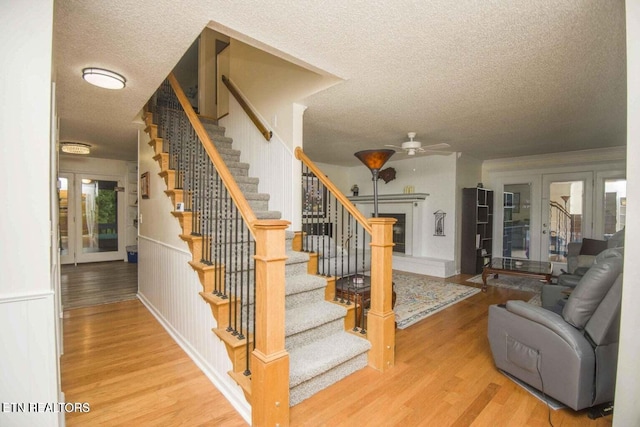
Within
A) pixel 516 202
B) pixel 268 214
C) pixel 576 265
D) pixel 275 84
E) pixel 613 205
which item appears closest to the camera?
pixel 268 214

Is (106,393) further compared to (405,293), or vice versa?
(405,293)

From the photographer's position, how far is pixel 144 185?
13.4 ft

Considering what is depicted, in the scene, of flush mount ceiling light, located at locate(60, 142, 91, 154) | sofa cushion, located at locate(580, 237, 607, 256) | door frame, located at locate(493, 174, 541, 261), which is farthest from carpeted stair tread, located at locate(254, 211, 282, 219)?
door frame, located at locate(493, 174, 541, 261)

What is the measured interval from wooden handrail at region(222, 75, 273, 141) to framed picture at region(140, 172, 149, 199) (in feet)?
5.00

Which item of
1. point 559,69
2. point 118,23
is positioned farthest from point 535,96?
point 118,23

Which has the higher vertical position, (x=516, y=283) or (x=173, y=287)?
(x=173, y=287)

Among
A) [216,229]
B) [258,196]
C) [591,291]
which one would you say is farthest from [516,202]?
[216,229]

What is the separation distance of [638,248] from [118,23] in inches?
114

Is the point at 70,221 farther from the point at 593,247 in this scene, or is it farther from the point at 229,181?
the point at 593,247

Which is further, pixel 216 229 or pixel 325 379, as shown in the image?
pixel 216 229

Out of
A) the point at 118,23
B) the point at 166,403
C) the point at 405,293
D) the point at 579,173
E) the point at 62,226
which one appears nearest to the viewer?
the point at 118,23

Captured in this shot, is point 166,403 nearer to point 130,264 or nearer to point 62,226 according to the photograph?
point 130,264

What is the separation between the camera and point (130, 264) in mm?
6848

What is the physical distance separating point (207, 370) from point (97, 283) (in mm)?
3922
